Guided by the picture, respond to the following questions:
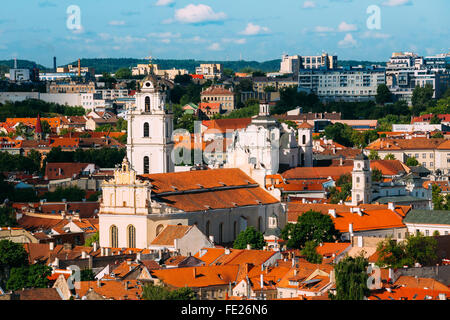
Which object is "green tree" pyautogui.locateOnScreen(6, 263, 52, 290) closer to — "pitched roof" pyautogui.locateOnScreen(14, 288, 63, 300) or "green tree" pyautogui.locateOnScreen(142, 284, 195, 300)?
"pitched roof" pyautogui.locateOnScreen(14, 288, 63, 300)

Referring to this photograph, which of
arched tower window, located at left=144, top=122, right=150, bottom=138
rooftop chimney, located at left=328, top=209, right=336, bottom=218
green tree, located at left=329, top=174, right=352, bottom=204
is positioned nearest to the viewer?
rooftop chimney, located at left=328, top=209, right=336, bottom=218

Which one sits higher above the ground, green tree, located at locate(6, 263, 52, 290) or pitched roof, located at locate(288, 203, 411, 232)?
green tree, located at locate(6, 263, 52, 290)

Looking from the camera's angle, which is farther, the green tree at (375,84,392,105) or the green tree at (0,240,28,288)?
the green tree at (375,84,392,105)

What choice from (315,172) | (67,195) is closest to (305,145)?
(315,172)

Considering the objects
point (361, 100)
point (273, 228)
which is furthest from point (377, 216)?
point (361, 100)

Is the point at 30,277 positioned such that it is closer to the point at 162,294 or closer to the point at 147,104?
the point at 162,294

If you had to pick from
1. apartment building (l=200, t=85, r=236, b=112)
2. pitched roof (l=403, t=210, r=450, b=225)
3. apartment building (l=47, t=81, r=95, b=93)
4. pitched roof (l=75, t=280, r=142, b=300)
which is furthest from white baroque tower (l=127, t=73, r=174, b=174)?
apartment building (l=47, t=81, r=95, b=93)

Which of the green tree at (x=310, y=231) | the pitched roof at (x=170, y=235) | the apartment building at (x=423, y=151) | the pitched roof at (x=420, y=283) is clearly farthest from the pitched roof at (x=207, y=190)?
the apartment building at (x=423, y=151)
